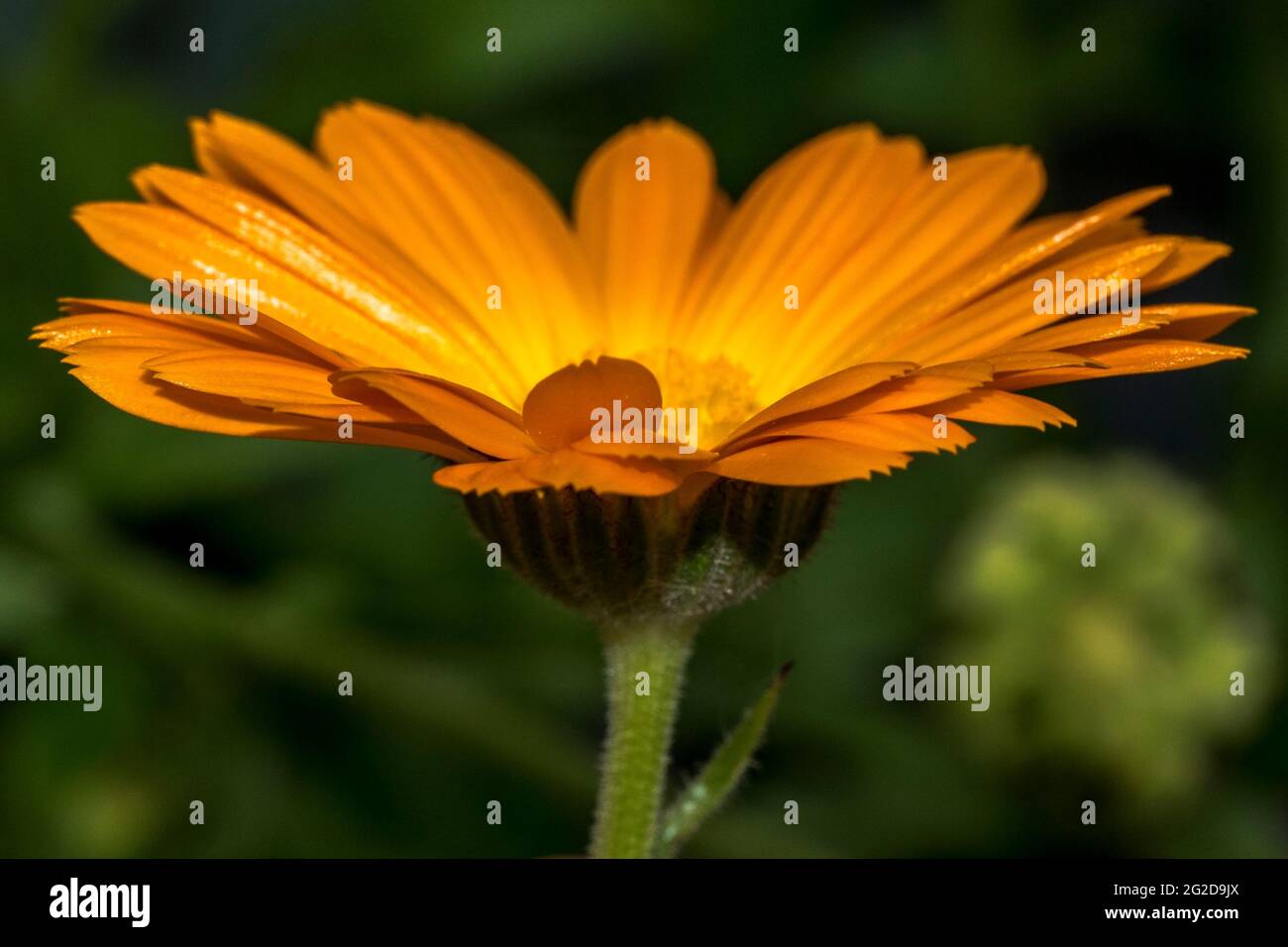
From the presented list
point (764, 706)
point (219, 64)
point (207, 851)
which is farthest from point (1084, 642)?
point (219, 64)

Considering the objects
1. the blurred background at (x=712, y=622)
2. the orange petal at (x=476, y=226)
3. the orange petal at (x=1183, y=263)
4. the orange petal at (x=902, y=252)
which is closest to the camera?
the orange petal at (x=1183, y=263)

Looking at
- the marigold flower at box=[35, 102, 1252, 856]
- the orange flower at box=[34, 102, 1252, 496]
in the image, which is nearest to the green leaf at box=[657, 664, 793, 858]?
the marigold flower at box=[35, 102, 1252, 856]

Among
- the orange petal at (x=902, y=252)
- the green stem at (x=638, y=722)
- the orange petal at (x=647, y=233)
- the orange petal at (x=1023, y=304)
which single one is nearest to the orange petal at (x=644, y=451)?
the green stem at (x=638, y=722)

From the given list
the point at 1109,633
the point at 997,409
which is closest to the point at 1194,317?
the point at 997,409

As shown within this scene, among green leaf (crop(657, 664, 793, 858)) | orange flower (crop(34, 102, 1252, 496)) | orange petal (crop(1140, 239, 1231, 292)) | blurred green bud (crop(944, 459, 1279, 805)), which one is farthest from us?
blurred green bud (crop(944, 459, 1279, 805))

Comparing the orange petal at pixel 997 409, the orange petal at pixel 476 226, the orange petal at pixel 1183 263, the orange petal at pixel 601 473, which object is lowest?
the orange petal at pixel 601 473

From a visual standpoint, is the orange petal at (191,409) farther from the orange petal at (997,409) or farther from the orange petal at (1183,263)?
the orange petal at (1183,263)

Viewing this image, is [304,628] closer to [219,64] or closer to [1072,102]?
[219,64]

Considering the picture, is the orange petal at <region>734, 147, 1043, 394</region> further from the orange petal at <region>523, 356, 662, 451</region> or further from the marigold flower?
the orange petal at <region>523, 356, 662, 451</region>
